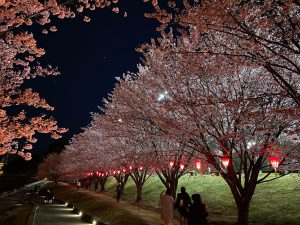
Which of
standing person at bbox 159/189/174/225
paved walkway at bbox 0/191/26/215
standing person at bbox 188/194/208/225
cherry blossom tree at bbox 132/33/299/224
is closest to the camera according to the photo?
standing person at bbox 188/194/208/225

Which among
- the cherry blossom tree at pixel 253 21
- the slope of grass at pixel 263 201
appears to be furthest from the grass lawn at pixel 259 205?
the cherry blossom tree at pixel 253 21

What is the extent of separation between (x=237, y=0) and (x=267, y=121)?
5.33 m

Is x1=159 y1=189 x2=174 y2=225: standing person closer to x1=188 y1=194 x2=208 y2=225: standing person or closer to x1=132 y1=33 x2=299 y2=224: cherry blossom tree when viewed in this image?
x1=188 y1=194 x2=208 y2=225: standing person

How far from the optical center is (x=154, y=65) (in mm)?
17781

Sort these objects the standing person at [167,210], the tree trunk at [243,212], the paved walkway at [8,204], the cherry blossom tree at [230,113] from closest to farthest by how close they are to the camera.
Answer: the standing person at [167,210] → the cherry blossom tree at [230,113] → the tree trunk at [243,212] → the paved walkway at [8,204]

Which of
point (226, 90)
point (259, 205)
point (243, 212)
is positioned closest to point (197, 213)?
point (243, 212)

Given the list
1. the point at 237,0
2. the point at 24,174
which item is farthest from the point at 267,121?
the point at 24,174

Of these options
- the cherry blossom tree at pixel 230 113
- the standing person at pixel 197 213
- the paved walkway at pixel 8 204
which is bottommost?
the paved walkway at pixel 8 204

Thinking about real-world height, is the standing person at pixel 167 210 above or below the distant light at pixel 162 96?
below

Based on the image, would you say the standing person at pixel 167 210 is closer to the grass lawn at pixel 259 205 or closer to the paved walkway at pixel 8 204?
the grass lawn at pixel 259 205

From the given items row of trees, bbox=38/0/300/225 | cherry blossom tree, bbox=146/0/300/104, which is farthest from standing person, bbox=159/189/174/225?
cherry blossom tree, bbox=146/0/300/104

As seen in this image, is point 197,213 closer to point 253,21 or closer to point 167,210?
point 167,210

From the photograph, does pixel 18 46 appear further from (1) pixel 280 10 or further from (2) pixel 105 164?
(2) pixel 105 164

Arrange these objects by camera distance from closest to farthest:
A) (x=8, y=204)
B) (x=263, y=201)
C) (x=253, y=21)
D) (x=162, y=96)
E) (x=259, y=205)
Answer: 1. (x=253, y=21)
2. (x=162, y=96)
3. (x=259, y=205)
4. (x=263, y=201)
5. (x=8, y=204)
